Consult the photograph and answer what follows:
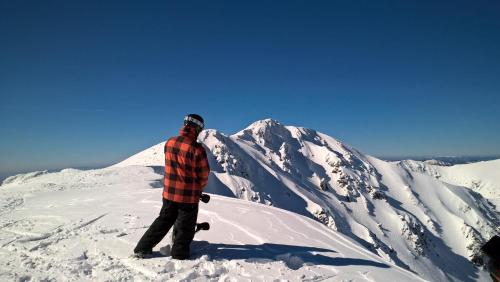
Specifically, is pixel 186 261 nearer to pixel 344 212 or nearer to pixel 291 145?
pixel 344 212

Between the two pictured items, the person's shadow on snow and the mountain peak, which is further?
the mountain peak

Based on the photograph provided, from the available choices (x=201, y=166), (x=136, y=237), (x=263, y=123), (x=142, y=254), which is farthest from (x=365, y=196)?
(x=142, y=254)

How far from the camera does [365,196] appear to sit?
120 meters

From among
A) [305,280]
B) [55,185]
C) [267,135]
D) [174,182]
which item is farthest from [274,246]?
[267,135]

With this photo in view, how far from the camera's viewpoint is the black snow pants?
571cm

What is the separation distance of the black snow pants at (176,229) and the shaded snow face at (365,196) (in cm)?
7017

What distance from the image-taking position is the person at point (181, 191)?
19.0ft

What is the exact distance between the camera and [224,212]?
980cm

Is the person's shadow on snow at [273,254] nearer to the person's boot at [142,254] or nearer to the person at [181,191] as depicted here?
the person at [181,191]

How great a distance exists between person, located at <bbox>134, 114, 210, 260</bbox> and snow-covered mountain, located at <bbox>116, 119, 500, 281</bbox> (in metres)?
69.9

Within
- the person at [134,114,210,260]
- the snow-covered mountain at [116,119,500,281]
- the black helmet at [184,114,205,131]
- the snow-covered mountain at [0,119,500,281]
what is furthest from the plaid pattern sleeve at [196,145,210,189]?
the snow-covered mountain at [116,119,500,281]

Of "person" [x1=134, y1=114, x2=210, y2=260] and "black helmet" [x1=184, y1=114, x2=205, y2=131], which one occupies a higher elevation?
"black helmet" [x1=184, y1=114, x2=205, y2=131]

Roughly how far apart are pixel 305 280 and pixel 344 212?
10608 centimetres

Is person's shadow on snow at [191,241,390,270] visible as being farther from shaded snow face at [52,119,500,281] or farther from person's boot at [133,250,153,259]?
shaded snow face at [52,119,500,281]
